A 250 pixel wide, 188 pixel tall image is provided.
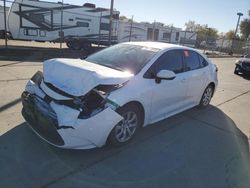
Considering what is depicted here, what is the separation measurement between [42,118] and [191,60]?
3510 mm

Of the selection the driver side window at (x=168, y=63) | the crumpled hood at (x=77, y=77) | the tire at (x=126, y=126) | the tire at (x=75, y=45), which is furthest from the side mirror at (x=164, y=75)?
the tire at (x=75, y=45)

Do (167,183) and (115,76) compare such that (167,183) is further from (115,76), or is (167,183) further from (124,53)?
(124,53)

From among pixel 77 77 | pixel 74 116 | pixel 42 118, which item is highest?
pixel 77 77

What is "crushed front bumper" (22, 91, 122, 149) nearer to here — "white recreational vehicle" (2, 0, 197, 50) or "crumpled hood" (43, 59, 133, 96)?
"crumpled hood" (43, 59, 133, 96)

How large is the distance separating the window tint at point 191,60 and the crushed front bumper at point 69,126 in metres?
2.43

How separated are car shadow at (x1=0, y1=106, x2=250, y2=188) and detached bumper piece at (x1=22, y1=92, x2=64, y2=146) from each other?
0.30 m

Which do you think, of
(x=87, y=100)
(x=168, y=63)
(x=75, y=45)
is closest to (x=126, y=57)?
(x=168, y=63)

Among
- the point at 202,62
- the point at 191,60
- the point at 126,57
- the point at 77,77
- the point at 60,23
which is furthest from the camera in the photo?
the point at 60,23

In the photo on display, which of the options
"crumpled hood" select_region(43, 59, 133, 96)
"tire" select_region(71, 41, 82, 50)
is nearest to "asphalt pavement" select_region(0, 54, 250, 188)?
"crumpled hood" select_region(43, 59, 133, 96)

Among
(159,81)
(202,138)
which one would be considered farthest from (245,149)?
Result: (159,81)

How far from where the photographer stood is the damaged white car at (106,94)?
3.51 m

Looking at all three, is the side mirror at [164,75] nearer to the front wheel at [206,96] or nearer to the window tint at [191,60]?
the window tint at [191,60]

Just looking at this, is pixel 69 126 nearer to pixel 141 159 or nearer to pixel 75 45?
pixel 141 159

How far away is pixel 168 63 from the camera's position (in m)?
4.94
